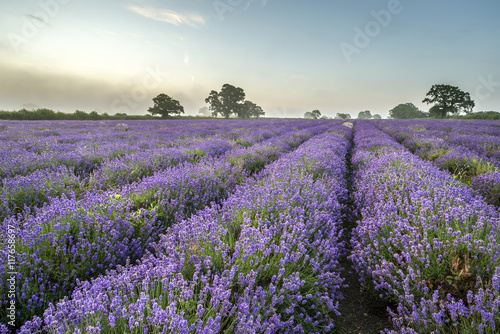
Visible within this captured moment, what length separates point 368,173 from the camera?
14.8 ft

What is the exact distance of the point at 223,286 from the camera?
147 cm

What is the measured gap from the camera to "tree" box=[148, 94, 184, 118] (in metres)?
47.7

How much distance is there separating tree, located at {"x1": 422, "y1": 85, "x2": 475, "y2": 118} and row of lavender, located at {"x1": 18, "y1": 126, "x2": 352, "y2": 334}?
59.3 metres

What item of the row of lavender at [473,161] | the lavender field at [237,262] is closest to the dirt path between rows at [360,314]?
the lavender field at [237,262]

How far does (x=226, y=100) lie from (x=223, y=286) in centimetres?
5987

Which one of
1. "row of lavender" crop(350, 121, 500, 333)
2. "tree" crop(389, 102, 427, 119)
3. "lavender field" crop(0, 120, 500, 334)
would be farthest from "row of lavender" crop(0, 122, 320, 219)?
"tree" crop(389, 102, 427, 119)

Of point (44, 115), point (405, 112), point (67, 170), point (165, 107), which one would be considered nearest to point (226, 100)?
point (165, 107)

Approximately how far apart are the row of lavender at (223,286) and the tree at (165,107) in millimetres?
49133

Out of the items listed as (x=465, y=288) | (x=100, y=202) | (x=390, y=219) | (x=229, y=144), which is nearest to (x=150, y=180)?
(x=100, y=202)

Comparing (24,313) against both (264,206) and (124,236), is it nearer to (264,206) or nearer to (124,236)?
(124,236)

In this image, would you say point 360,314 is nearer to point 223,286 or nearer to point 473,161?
point 223,286

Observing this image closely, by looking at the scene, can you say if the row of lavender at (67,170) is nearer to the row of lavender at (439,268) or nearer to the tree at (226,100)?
the row of lavender at (439,268)

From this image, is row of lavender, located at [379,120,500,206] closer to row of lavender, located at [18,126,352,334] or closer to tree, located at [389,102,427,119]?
row of lavender, located at [18,126,352,334]

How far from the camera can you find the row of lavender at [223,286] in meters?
1.29
